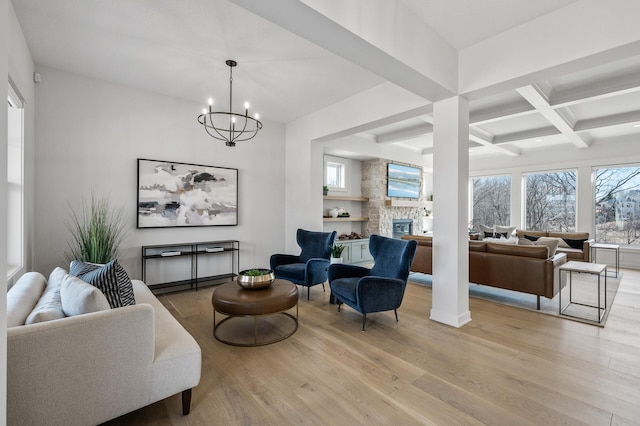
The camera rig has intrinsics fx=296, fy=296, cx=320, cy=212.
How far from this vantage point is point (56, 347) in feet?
4.70

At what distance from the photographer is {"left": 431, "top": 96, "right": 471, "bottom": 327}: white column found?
317cm

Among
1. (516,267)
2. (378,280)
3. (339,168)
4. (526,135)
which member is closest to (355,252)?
(339,168)

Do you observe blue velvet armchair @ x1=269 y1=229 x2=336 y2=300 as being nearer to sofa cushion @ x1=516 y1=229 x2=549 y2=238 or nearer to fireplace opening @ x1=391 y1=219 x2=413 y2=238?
fireplace opening @ x1=391 y1=219 x2=413 y2=238

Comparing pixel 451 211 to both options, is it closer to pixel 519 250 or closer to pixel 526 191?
pixel 519 250

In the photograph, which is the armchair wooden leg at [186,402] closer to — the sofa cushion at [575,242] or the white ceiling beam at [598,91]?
the white ceiling beam at [598,91]

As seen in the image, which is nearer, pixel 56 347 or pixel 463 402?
pixel 56 347

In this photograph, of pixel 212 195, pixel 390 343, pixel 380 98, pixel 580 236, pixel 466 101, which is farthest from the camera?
pixel 580 236

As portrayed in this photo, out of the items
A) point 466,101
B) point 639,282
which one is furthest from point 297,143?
point 639,282

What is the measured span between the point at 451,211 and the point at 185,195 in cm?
376

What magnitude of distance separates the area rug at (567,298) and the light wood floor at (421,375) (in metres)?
0.22

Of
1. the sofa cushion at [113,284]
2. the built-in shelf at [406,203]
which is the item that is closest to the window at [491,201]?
the built-in shelf at [406,203]

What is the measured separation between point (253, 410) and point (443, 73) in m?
3.28

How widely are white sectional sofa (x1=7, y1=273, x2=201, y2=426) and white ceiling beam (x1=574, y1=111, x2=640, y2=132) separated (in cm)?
700

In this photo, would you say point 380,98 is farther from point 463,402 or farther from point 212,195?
point 463,402
